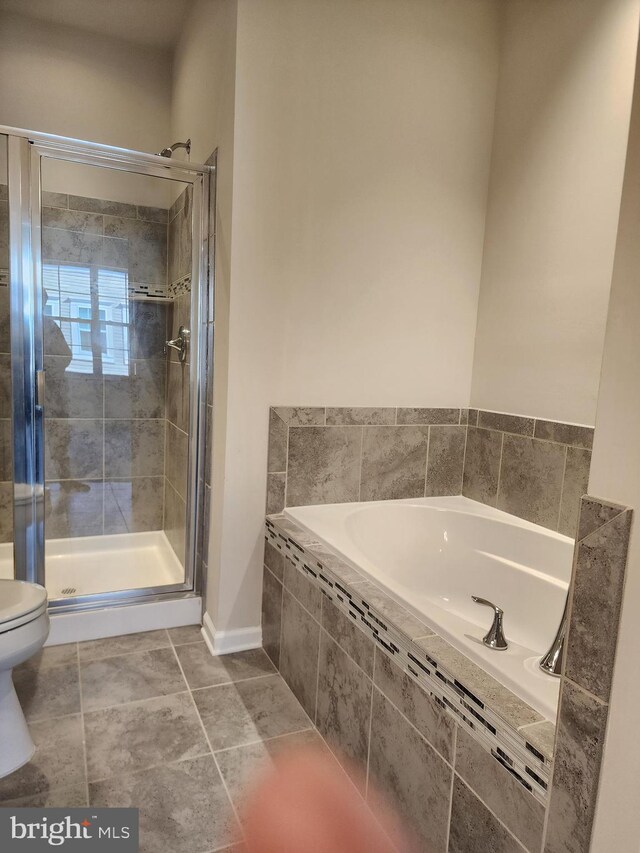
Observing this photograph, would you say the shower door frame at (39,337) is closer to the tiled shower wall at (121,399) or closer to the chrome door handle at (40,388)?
the chrome door handle at (40,388)

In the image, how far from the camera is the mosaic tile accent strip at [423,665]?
1000 mm

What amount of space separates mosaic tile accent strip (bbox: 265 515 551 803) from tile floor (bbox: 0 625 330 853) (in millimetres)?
511

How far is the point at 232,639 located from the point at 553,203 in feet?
7.04

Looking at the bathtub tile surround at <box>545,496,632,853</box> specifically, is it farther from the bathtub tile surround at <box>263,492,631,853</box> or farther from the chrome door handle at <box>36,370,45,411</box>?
the chrome door handle at <box>36,370,45,411</box>

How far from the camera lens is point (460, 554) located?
2.32m

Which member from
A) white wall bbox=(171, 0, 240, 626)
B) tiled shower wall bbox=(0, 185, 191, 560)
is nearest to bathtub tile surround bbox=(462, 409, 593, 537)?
white wall bbox=(171, 0, 240, 626)

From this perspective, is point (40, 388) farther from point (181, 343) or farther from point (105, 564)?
point (105, 564)

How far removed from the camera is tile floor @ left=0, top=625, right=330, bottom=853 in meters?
1.46

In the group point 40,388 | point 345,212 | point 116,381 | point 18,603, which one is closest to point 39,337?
point 40,388

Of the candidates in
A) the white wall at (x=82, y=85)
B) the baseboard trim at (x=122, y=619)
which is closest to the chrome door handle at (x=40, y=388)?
the baseboard trim at (x=122, y=619)

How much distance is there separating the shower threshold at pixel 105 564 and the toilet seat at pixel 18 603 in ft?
2.01

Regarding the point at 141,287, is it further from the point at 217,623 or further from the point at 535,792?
the point at 535,792

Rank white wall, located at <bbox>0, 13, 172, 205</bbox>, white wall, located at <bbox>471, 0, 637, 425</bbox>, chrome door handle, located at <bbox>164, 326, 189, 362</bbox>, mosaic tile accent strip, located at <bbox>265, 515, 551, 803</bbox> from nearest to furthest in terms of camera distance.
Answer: mosaic tile accent strip, located at <bbox>265, 515, 551, 803</bbox>
white wall, located at <bbox>471, 0, 637, 425</bbox>
chrome door handle, located at <bbox>164, 326, 189, 362</bbox>
white wall, located at <bbox>0, 13, 172, 205</bbox>

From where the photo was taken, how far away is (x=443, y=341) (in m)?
2.53
